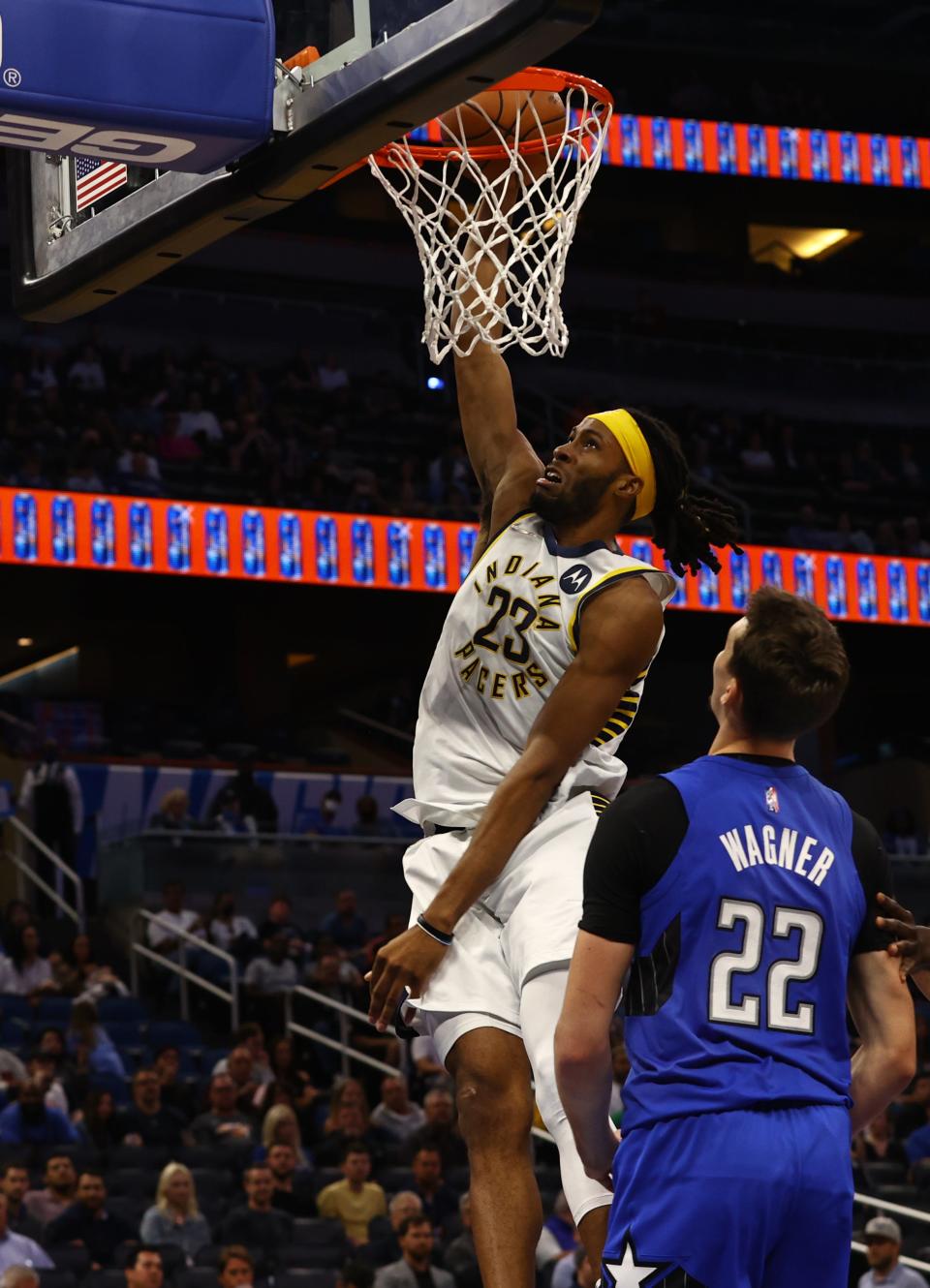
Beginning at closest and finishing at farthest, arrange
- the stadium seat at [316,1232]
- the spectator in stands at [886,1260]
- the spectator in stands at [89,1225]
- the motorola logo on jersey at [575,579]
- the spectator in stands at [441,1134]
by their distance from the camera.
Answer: the motorola logo on jersey at [575,579], the spectator in stands at [886,1260], the spectator in stands at [89,1225], the stadium seat at [316,1232], the spectator in stands at [441,1134]

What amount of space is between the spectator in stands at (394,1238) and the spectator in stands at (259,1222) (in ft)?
1.53

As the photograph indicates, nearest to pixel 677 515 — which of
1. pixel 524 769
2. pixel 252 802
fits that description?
pixel 524 769

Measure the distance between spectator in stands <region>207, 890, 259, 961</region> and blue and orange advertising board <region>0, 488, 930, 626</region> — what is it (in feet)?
16.8

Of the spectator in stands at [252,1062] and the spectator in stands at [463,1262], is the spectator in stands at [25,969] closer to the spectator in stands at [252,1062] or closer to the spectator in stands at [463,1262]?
the spectator in stands at [252,1062]

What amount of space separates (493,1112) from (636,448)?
144 cm

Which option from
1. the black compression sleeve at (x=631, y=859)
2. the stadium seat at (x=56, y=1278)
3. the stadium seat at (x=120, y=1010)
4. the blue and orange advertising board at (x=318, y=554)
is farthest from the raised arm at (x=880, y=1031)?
the blue and orange advertising board at (x=318, y=554)

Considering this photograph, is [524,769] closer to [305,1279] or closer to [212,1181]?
[305,1279]

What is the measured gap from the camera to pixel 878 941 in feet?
11.7

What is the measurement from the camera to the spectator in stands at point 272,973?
1522 cm

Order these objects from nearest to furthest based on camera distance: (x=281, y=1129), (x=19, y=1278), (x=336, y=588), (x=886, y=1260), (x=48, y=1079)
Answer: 1. (x=19, y=1278)
2. (x=886, y=1260)
3. (x=281, y=1129)
4. (x=48, y=1079)
5. (x=336, y=588)

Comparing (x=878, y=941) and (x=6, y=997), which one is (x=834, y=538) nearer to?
(x=6, y=997)

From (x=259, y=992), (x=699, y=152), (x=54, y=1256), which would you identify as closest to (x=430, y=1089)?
(x=259, y=992)

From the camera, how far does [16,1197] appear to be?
1009 cm

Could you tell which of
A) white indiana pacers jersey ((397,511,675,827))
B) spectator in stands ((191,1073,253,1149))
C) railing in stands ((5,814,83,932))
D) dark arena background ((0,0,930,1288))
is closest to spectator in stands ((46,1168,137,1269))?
dark arena background ((0,0,930,1288))
